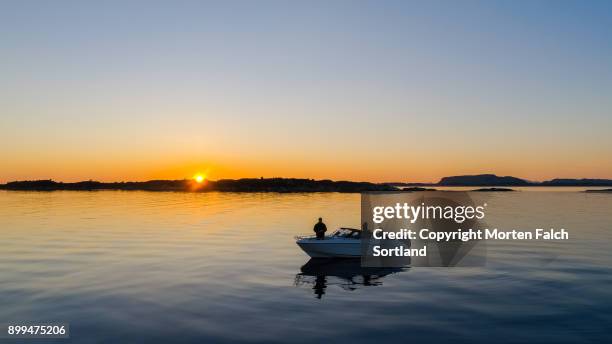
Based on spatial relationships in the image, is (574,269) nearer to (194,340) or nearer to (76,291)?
(194,340)

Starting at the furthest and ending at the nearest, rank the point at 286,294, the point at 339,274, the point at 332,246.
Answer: the point at 332,246, the point at 339,274, the point at 286,294

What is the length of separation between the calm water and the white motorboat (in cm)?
163

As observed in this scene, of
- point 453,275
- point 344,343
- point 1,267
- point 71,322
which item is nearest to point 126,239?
point 1,267

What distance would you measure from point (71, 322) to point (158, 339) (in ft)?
17.9

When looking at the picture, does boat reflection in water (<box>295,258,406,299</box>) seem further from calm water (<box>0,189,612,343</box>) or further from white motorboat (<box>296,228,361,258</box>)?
white motorboat (<box>296,228,361,258</box>)

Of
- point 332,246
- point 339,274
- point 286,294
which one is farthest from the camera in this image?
point 332,246

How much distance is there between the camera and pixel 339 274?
3500 cm

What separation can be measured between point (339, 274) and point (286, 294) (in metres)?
7.82

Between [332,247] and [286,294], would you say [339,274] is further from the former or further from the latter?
[286,294]

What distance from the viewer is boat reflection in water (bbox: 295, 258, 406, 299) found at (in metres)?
31.2

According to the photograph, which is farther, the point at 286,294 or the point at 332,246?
the point at 332,246

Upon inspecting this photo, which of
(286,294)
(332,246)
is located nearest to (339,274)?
(332,246)

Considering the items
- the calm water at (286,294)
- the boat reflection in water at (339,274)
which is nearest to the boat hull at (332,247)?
the boat reflection in water at (339,274)

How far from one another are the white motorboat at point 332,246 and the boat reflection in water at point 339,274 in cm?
75
